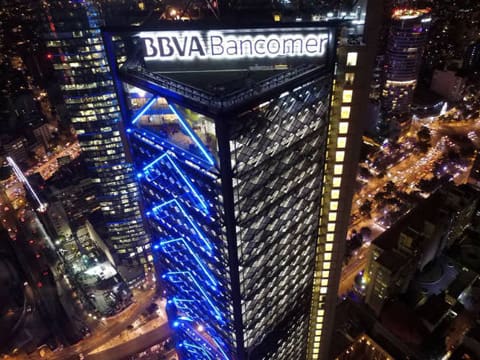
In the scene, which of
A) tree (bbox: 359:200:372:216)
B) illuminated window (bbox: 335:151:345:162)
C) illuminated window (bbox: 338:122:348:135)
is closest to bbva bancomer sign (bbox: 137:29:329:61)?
illuminated window (bbox: 338:122:348:135)

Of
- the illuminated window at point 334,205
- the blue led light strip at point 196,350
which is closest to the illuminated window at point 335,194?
the illuminated window at point 334,205

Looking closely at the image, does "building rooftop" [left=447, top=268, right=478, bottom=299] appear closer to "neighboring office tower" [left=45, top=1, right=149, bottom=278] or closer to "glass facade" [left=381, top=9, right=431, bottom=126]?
"glass facade" [left=381, top=9, right=431, bottom=126]

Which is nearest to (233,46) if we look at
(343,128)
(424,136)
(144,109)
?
(144,109)

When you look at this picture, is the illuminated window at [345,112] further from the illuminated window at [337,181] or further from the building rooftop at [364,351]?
the building rooftop at [364,351]

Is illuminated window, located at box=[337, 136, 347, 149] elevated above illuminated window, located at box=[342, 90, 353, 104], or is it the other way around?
illuminated window, located at box=[342, 90, 353, 104]

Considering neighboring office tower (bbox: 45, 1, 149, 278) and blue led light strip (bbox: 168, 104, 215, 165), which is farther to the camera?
neighboring office tower (bbox: 45, 1, 149, 278)

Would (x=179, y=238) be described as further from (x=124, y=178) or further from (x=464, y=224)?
(x=464, y=224)
